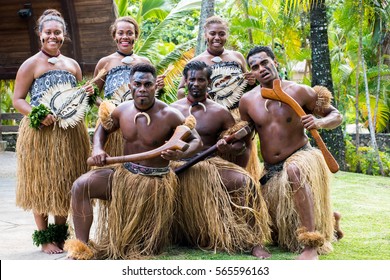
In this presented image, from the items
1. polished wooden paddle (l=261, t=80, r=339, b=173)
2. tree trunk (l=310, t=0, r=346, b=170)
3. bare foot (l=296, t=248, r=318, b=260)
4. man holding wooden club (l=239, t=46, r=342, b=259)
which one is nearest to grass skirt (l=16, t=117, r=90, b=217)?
man holding wooden club (l=239, t=46, r=342, b=259)

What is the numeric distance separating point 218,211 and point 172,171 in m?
0.32

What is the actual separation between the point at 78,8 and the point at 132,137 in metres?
5.29

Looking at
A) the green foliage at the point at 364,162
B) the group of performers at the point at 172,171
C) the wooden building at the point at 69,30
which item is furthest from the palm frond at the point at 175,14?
the group of performers at the point at 172,171

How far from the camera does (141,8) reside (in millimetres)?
12062

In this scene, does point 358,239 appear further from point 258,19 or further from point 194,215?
point 258,19

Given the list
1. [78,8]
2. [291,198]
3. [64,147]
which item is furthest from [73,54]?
[291,198]

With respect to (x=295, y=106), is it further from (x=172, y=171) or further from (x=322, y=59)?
(x=322, y=59)

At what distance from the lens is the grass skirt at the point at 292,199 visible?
12.0 ft

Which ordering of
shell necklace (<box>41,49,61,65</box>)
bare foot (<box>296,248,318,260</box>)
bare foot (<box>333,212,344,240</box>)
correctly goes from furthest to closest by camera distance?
bare foot (<box>333,212,344,240</box>) < shell necklace (<box>41,49,61,65</box>) < bare foot (<box>296,248,318,260</box>)

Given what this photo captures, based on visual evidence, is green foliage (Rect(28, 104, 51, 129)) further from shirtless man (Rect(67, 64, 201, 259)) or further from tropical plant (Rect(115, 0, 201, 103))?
tropical plant (Rect(115, 0, 201, 103))

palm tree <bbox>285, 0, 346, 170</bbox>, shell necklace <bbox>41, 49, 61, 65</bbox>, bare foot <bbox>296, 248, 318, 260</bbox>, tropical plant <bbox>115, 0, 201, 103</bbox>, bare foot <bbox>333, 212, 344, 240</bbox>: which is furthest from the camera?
tropical plant <bbox>115, 0, 201, 103</bbox>

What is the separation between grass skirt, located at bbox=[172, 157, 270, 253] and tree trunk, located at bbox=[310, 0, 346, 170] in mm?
5715

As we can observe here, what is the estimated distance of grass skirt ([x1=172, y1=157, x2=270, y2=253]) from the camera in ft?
11.9

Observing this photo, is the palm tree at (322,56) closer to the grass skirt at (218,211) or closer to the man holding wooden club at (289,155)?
the man holding wooden club at (289,155)
